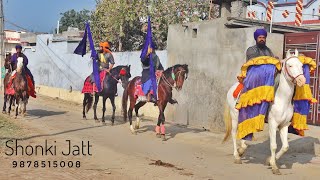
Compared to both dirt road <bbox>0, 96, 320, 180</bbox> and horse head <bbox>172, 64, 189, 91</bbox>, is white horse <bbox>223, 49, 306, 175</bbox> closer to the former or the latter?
dirt road <bbox>0, 96, 320, 180</bbox>

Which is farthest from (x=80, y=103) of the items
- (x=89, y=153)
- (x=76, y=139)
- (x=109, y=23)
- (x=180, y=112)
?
(x=89, y=153)

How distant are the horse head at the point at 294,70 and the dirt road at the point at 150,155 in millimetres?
1703

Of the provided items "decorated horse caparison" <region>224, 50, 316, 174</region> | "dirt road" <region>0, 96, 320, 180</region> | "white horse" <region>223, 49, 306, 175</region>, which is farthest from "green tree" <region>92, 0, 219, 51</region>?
"white horse" <region>223, 49, 306, 175</region>

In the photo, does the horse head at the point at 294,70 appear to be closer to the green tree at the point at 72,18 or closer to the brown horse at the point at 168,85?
the brown horse at the point at 168,85

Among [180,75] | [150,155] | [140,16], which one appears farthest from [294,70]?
[140,16]

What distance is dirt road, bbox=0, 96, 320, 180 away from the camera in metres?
7.67

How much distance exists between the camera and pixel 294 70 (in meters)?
7.36

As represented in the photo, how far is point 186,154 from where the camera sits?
9.78m

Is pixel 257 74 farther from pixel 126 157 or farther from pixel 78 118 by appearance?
pixel 78 118

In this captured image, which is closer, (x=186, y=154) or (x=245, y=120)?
(x=245, y=120)

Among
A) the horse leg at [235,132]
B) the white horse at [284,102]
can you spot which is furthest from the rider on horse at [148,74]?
the white horse at [284,102]

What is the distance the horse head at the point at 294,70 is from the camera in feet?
23.7

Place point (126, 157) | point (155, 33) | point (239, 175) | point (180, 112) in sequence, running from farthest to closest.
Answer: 1. point (155, 33)
2. point (180, 112)
3. point (126, 157)
4. point (239, 175)

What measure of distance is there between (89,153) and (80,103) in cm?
1338
